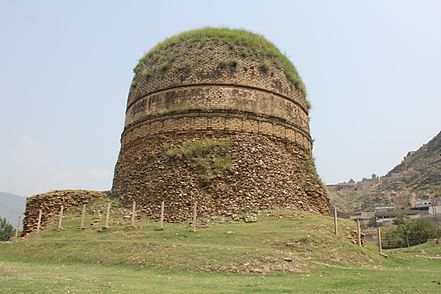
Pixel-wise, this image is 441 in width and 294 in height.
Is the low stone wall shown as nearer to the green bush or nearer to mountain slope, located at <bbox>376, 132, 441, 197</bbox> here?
the green bush

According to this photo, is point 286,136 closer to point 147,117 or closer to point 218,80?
point 218,80

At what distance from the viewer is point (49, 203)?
21.8 metres

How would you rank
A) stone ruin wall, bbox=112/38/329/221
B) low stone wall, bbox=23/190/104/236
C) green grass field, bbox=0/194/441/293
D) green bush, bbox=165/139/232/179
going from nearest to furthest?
1. green grass field, bbox=0/194/441/293
2. stone ruin wall, bbox=112/38/329/221
3. green bush, bbox=165/139/232/179
4. low stone wall, bbox=23/190/104/236

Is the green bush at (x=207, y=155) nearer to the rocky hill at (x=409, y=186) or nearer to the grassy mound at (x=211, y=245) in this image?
the grassy mound at (x=211, y=245)

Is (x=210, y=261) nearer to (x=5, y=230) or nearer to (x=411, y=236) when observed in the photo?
(x=411, y=236)

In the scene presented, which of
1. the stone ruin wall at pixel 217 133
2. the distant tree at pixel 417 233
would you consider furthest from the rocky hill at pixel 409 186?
the stone ruin wall at pixel 217 133

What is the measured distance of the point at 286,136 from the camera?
22859 millimetres

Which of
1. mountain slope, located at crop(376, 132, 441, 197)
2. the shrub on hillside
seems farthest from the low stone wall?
mountain slope, located at crop(376, 132, 441, 197)

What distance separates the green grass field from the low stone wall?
167cm

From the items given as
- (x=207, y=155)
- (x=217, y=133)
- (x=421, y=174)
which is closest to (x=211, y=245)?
(x=207, y=155)

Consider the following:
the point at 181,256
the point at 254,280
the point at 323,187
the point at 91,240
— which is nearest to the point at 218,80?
the point at 323,187

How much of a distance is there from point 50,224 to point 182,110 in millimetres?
7971

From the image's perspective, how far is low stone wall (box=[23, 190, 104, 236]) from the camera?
21453mm

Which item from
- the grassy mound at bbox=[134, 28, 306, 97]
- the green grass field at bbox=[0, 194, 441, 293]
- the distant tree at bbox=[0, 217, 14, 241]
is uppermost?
the grassy mound at bbox=[134, 28, 306, 97]
